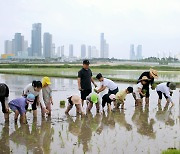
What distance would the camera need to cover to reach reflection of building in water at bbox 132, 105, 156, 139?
7523mm

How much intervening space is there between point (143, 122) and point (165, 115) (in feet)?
4.46

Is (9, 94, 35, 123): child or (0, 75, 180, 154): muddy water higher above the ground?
(9, 94, 35, 123): child

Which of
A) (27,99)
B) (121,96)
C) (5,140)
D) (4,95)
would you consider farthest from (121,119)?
(5,140)

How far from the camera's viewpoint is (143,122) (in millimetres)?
8781

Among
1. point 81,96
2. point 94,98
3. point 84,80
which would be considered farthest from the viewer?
point 81,96

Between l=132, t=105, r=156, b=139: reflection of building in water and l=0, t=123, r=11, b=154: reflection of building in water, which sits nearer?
l=0, t=123, r=11, b=154: reflection of building in water

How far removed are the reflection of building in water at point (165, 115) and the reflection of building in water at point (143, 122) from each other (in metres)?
0.33

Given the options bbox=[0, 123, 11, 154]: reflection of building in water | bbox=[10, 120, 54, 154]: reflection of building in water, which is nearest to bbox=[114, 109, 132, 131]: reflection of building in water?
bbox=[10, 120, 54, 154]: reflection of building in water

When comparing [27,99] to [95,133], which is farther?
[27,99]

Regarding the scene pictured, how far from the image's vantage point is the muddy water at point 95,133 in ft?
20.2

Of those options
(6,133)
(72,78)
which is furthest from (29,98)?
(72,78)

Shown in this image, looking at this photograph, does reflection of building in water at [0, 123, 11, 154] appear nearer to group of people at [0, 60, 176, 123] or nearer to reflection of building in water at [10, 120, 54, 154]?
reflection of building in water at [10, 120, 54, 154]

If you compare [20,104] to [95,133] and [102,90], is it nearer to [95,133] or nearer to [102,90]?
[95,133]

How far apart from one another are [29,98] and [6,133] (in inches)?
48.7
